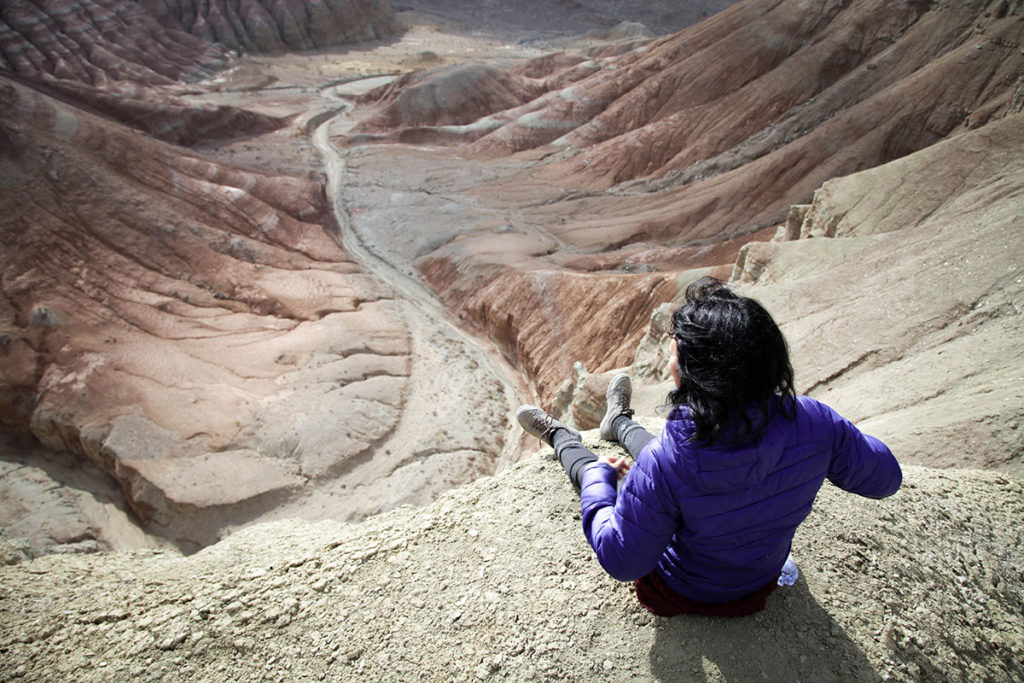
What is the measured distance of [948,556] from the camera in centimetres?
307

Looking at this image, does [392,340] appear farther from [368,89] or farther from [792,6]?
[368,89]

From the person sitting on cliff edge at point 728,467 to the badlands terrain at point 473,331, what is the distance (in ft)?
1.33

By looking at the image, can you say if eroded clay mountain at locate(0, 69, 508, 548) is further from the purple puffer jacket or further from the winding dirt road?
the purple puffer jacket

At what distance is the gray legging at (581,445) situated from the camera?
3506 mm

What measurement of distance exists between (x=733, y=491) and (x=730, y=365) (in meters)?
0.50

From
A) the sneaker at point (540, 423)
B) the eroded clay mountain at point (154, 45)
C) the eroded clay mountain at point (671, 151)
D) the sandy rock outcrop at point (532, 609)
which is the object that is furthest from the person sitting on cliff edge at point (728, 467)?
the eroded clay mountain at point (154, 45)

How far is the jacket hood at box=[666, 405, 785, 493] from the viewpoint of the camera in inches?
79.2

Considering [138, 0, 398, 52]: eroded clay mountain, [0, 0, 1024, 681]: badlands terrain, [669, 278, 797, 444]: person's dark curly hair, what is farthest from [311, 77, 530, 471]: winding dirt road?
[138, 0, 398, 52]: eroded clay mountain

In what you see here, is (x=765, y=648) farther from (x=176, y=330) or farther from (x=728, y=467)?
(x=176, y=330)

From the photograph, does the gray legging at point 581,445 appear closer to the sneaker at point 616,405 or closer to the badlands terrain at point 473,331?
the sneaker at point 616,405

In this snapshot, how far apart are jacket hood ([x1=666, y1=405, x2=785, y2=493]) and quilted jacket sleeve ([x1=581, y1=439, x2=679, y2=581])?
4.4 inches

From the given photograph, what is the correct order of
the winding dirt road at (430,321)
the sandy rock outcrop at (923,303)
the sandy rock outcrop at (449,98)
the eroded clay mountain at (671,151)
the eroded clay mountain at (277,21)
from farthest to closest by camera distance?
the eroded clay mountain at (277,21)
the sandy rock outcrop at (449,98)
the eroded clay mountain at (671,151)
the winding dirt road at (430,321)
the sandy rock outcrop at (923,303)

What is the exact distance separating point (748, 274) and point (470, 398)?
22.7ft

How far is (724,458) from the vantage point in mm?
2010
